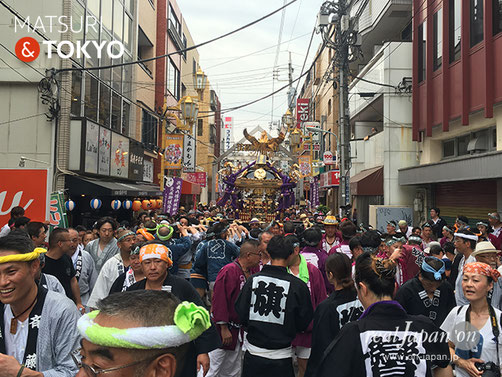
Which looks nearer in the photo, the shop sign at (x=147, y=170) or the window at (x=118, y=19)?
the window at (x=118, y=19)

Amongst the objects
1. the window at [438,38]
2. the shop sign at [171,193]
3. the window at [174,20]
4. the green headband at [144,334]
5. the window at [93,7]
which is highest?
the window at [174,20]

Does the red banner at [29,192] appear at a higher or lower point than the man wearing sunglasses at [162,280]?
higher

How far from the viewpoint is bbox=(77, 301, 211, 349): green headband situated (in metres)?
1.58

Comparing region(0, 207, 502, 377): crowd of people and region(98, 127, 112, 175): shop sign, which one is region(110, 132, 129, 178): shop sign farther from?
region(0, 207, 502, 377): crowd of people

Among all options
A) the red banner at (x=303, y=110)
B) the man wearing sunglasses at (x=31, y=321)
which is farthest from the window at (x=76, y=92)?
the red banner at (x=303, y=110)

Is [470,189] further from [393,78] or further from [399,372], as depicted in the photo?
[399,372]

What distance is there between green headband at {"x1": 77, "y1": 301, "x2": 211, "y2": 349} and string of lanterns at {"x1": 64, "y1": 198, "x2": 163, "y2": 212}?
11908mm

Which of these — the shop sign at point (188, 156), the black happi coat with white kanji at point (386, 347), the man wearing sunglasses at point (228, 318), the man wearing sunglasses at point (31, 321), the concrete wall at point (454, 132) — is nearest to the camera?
the black happi coat with white kanji at point (386, 347)

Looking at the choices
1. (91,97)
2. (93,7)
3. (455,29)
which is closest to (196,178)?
(91,97)

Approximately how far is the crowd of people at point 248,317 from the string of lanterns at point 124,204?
7175 mm

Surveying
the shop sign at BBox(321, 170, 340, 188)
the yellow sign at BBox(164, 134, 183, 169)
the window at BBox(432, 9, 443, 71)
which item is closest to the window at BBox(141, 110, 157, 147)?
the yellow sign at BBox(164, 134, 183, 169)

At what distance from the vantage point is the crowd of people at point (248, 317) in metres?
1.70

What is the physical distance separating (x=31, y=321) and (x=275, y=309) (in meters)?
2.07

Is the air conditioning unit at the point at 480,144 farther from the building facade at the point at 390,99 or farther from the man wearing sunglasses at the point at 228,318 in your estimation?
the man wearing sunglasses at the point at 228,318
